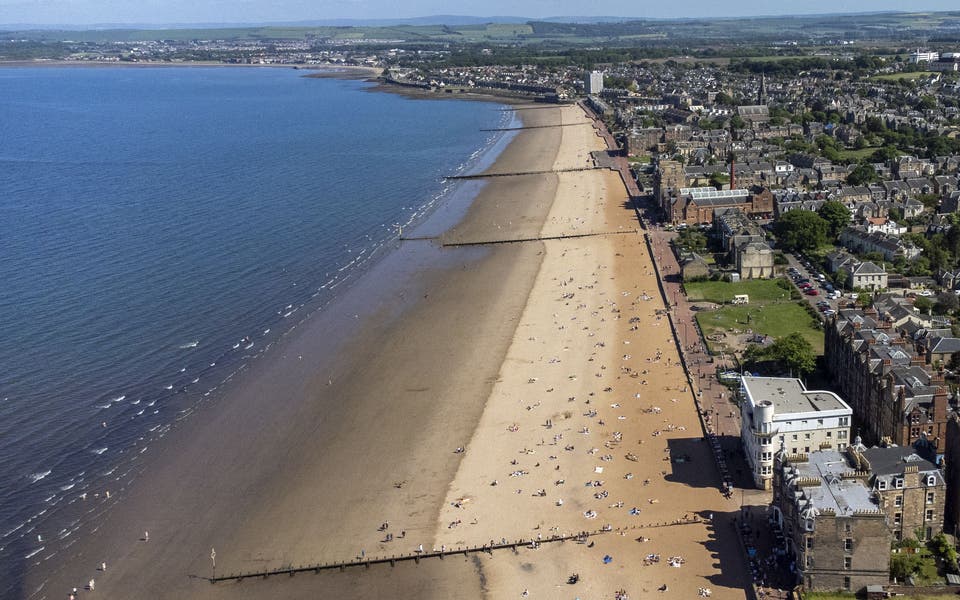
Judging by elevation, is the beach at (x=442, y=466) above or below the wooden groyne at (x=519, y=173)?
below

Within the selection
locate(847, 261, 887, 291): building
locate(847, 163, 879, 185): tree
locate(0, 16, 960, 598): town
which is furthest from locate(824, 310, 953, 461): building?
locate(847, 163, 879, 185): tree

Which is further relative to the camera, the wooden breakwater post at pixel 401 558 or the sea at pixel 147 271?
the sea at pixel 147 271

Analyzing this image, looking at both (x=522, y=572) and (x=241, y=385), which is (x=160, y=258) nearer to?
(x=241, y=385)

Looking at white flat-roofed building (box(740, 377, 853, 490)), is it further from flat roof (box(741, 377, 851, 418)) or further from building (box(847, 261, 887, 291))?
building (box(847, 261, 887, 291))

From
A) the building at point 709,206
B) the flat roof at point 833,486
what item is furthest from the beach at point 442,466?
→ the building at point 709,206

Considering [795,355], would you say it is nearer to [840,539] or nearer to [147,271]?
[840,539]

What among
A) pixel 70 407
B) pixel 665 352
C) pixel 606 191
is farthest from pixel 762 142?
pixel 70 407

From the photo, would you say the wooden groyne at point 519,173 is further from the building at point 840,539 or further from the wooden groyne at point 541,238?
the building at point 840,539
